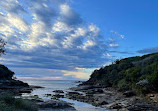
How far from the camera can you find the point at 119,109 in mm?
24078

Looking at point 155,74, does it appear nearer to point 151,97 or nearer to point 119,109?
point 151,97

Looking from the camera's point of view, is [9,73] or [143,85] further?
[9,73]

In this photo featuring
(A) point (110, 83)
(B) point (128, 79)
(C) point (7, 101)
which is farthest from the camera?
(A) point (110, 83)

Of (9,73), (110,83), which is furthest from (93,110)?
(9,73)

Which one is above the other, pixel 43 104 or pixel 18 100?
pixel 18 100

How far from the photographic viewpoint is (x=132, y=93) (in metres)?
36.1

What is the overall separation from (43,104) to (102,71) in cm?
Answer: 9251

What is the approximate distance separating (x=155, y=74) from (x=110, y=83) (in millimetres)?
45820

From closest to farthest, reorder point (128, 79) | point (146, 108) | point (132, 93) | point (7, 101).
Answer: point (7, 101)
point (146, 108)
point (132, 93)
point (128, 79)

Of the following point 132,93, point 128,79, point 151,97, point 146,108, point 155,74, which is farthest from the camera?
point 128,79

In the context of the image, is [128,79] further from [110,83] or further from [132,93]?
[110,83]

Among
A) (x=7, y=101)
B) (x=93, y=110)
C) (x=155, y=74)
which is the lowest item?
(x=93, y=110)

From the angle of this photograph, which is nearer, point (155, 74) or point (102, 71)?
point (155, 74)

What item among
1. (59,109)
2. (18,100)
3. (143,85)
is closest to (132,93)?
(143,85)
